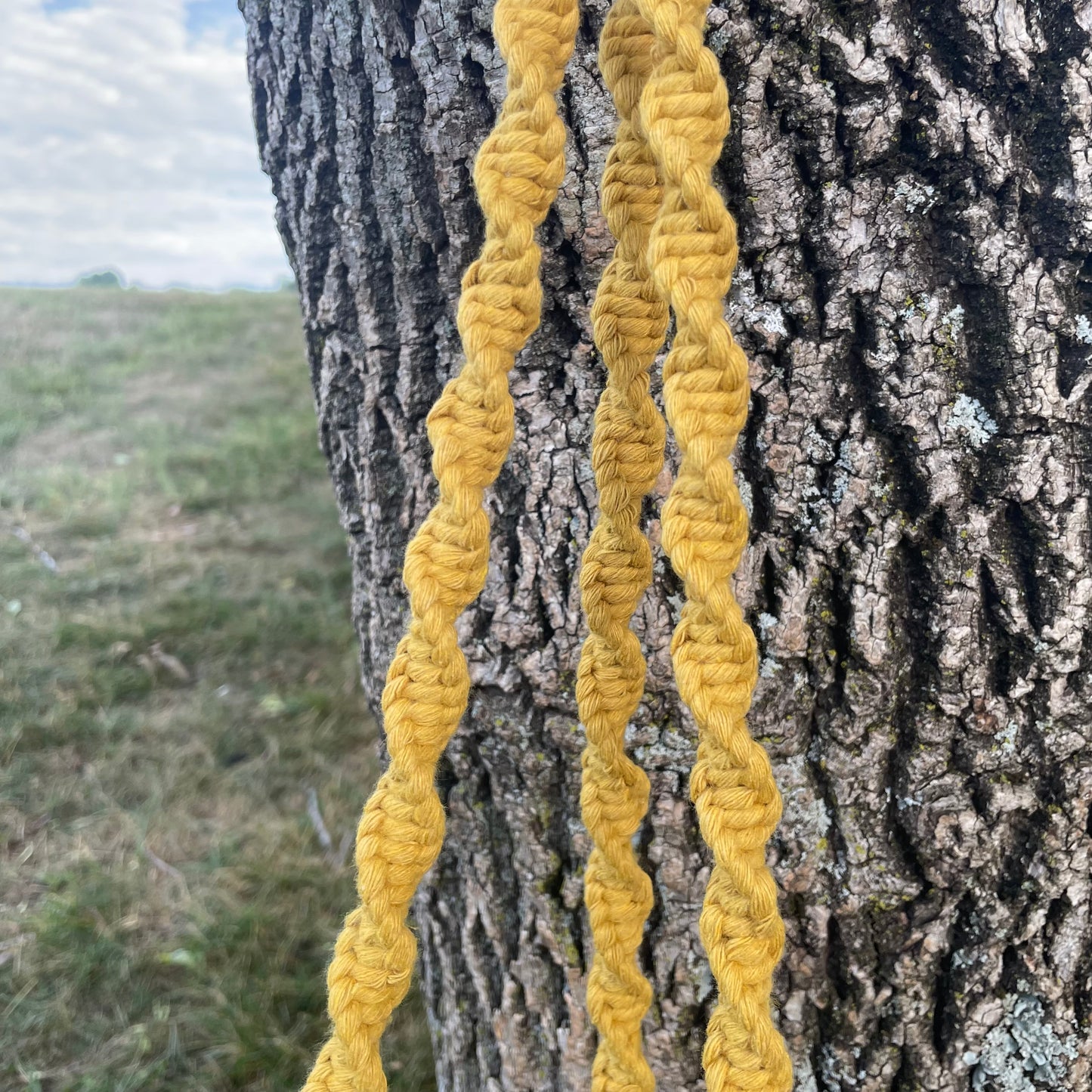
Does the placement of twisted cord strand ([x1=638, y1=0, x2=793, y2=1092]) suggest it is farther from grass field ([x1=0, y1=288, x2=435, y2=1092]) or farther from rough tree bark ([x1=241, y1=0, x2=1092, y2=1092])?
grass field ([x1=0, y1=288, x2=435, y2=1092])

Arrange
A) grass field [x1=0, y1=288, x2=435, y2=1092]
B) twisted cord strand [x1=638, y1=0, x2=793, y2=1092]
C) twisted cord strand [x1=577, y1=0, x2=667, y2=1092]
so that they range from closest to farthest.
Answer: twisted cord strand [x1=638, y1=0, x2=793, y2=1092], twisted cord strand [x1=577, y1=0, x2=667, y2=1092], grass field [x1=0, y1=288, x2=435, y2=1092]

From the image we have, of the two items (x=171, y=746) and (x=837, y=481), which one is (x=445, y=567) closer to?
(x=837, y=481)

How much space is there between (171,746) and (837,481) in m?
1.90

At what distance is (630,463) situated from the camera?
0.73 m

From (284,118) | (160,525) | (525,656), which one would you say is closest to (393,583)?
(525,656)

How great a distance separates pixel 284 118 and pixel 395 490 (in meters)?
0.49

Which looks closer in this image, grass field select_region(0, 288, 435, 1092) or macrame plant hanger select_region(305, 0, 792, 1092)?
macrame plant hanger select_region(305, 0, 792, 1092)

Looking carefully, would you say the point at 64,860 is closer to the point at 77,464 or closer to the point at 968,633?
the point at 968,633

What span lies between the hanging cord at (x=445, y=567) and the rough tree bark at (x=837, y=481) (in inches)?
8.5

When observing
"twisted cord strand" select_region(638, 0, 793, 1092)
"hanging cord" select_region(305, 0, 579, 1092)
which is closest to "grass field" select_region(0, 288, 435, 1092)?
"hanging cord" select_region(305, 0, 579, 1092)

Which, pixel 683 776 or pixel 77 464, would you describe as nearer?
pixel 683 776

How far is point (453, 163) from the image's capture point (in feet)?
2.90

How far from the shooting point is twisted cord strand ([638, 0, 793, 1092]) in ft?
1.86

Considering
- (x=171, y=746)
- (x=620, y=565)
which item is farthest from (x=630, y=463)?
(x=171, y=746)
